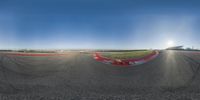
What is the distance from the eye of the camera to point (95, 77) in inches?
250

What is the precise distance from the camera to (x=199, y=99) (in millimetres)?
5215

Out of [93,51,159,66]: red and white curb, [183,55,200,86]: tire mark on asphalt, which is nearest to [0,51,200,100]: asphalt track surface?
[183,55,200,86]: tire mark on asphalt

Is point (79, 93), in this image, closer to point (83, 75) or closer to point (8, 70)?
point (83, 75)

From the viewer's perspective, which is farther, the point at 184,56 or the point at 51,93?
the point at 184,56

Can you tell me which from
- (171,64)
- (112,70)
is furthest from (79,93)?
(171,64)

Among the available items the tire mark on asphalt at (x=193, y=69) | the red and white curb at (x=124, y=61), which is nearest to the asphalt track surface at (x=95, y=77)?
the tire mark on asphalt at (x=193, y=69)

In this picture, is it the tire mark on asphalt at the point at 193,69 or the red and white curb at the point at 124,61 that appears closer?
the tire mark on asphalt at the point at 193,69

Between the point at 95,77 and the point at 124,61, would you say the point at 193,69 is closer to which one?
the point at 124,61

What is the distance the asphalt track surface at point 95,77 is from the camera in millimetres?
5742

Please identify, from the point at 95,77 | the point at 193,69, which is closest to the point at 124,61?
the point at 95,77

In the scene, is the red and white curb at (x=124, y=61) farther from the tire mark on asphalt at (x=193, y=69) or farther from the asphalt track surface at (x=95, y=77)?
the tire mark on asphalt at (x=193, y=69)

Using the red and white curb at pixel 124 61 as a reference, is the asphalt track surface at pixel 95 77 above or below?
below

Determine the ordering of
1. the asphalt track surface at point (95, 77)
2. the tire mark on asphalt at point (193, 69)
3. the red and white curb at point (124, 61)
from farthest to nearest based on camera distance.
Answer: the red and white curb at point (124, 61) < the tire mark on asphalt at point (193, 69) < the asphalt track surface at point (95, 77)

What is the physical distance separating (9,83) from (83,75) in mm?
2302
